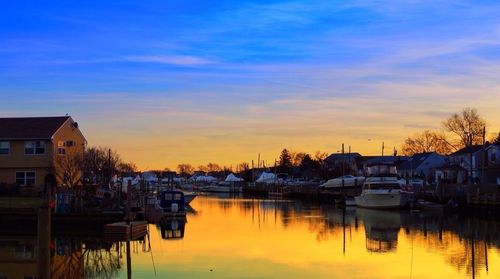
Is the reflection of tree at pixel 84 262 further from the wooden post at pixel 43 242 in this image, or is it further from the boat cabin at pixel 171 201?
the boat cabin at pixel 171 201

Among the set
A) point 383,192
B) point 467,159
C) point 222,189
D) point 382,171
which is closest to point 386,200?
point 383,192

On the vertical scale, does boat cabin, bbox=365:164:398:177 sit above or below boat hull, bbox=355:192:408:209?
above

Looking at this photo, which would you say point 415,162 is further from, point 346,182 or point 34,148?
point 34,148

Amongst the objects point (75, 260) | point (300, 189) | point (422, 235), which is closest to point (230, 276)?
point (75, 260)

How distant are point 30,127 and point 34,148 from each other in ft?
8.51

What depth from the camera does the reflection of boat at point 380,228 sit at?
39.3m

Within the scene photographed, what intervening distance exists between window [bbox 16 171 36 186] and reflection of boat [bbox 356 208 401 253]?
101 feet

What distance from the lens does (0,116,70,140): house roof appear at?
2381 inches

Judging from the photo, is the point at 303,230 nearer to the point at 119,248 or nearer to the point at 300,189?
the point at 119,248

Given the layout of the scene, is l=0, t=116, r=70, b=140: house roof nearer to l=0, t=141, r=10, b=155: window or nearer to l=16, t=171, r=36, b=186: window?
l=0, t=141, r=10, b=155: window

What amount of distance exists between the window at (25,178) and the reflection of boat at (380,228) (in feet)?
101

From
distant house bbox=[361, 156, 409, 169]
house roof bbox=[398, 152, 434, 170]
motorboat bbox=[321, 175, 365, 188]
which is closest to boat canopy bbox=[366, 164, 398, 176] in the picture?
motorboat bbox=[321, 175, 365, 188]

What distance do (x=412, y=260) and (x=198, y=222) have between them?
27.9 m

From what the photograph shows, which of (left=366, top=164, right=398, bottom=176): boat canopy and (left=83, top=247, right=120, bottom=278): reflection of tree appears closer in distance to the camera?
(left=83, top=247, right=120, bottom=278): reflection of tree
